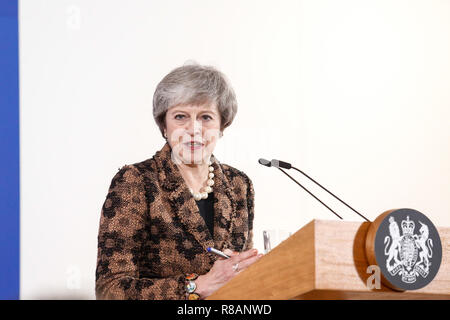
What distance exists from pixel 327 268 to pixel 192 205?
1.13 m

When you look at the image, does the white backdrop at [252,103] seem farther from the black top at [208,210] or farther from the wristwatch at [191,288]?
the wristwatch at [191,288]

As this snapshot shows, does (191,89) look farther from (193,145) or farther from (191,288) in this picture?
(191,288)

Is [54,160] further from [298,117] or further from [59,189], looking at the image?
[298,117]

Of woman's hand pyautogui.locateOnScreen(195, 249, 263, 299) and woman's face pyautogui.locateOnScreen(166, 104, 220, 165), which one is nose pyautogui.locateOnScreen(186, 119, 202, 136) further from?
woman's hand pyautogui.locateOnScreen(195, 249, 263, 299)

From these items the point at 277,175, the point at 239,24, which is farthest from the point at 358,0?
the point at 277,175

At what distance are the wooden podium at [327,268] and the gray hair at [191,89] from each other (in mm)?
1133

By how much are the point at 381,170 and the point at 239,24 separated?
3.68ft

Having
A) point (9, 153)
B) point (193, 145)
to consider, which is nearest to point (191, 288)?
point (193, 145)

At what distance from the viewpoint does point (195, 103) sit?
2512 millimetres

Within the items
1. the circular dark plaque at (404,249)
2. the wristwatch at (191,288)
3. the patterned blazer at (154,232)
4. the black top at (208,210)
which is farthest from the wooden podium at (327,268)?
the black top at (208,210)

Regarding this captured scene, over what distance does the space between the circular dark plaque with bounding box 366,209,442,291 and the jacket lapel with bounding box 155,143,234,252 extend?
104 centimetres

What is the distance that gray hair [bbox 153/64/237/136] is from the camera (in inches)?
98.1

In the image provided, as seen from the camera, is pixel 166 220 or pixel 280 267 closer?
pixel 280 267

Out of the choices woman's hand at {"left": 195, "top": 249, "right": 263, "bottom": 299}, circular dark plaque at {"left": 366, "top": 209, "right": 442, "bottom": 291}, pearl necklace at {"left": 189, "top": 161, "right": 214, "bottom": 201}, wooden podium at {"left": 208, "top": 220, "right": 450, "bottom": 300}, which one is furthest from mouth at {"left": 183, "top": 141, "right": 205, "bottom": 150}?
circular dark plaque at {"left": 366, "top": 209, "right": 442, "bottom": 291}
